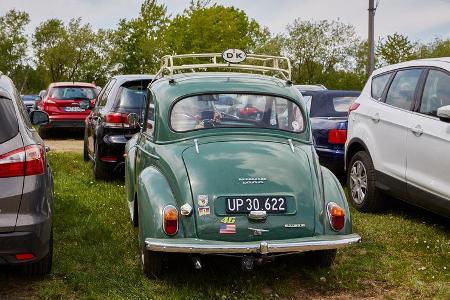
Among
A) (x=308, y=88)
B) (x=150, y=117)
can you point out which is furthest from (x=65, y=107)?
(x=150, y=117)

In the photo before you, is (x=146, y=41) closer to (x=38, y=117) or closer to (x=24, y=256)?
(x=38, y=117)

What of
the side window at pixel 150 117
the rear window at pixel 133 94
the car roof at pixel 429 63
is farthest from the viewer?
the rear window at pixel 133 94

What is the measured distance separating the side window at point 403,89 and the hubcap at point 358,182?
2.99ft

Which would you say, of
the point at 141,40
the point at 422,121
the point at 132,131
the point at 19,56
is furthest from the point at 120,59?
the point at 422,121

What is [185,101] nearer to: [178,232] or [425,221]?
[178,232]

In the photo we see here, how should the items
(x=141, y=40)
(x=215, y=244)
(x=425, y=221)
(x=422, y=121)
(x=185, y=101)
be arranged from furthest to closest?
(x=141, y=40) < (x=425, y=221) < (x=422, y=121) < (x=185, y=101) < (x=215, y=244)

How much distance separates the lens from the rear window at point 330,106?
9781 mm

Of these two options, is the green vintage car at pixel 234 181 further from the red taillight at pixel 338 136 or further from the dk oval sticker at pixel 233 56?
the red taillight at pixel 338 136

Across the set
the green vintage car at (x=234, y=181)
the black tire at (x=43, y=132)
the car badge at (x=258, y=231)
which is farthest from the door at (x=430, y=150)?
the black tire at (x=43, y=132)

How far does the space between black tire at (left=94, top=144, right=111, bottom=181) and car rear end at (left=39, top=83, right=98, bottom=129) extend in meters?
7.72

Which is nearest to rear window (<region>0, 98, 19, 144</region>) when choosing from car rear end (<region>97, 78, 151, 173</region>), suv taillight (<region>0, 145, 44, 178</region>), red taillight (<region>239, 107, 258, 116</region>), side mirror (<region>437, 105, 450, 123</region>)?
suv taillight (<region>0, 145, 44, 178</region>)

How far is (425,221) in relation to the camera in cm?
740

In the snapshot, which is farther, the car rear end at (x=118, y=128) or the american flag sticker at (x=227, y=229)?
the car rear end at (x=118, y=128)

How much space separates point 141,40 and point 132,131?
36.3m
